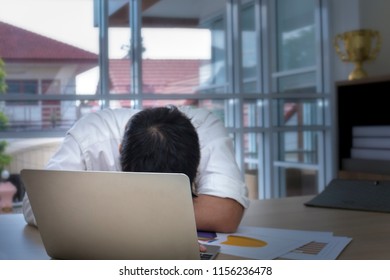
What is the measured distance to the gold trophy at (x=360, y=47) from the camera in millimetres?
1762

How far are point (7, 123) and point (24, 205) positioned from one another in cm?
108

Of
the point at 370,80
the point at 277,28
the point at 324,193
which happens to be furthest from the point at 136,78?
the point at 324,193

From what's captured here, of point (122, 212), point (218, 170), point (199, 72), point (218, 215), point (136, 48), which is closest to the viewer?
point (122, 212)

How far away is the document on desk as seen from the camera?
550 mm

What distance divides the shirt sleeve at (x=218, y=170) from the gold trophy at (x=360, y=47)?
Result: 101cm

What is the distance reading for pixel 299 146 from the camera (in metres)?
2.22

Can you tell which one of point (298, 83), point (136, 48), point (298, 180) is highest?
point (136, 48)

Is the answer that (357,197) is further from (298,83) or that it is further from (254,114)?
(298,83)

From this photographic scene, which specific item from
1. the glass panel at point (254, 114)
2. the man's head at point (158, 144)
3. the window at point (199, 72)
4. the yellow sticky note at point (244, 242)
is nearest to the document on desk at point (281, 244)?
the yellow sticky note at point (244, 242)

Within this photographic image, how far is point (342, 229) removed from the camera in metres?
0.71

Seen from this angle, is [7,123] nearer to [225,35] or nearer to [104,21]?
[104,21]

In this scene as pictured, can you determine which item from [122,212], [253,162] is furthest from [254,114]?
[122,212]

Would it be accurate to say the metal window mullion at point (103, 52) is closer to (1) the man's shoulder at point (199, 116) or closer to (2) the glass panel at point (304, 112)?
(2) the glass panel at point (304, 112)

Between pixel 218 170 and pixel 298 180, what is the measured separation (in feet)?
4.90
